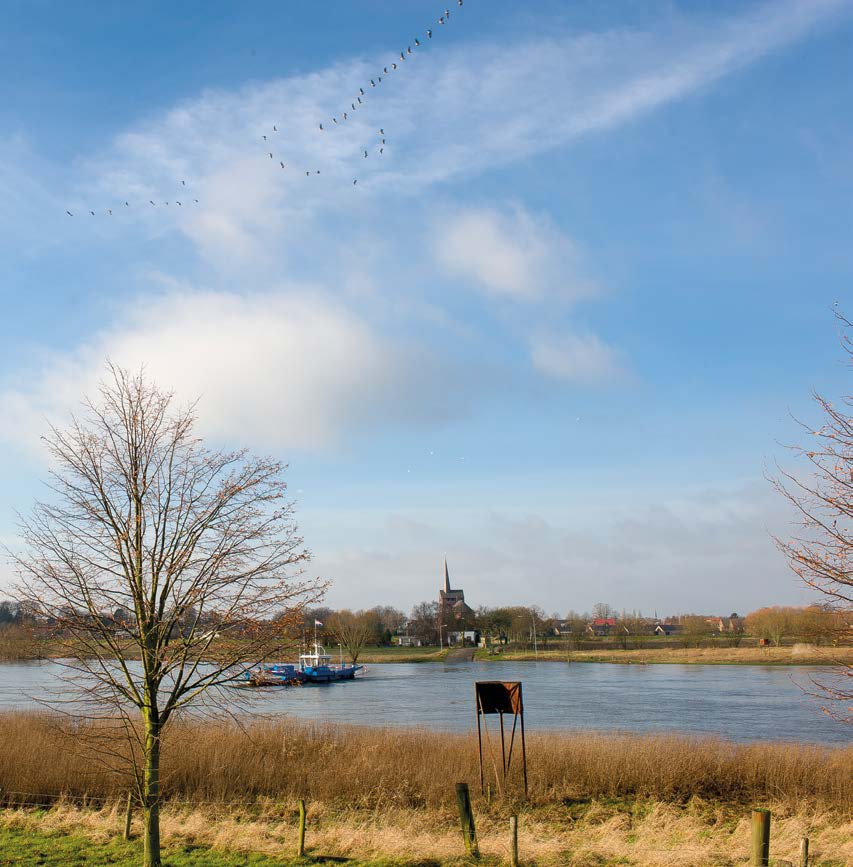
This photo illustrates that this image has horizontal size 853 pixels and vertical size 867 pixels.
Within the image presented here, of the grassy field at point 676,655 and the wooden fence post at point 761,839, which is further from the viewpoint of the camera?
the grassy field at point 676,655

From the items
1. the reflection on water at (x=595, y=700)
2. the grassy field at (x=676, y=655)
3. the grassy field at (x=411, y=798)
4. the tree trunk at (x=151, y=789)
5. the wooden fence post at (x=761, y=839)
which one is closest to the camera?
the wooden fence post at (x=761, y=839)

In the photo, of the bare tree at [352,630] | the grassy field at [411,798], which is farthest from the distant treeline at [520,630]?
the grassy field at [411,798]

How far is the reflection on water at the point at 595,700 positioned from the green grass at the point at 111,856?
19.0ft

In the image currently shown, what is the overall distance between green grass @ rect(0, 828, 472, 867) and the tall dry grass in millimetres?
3843

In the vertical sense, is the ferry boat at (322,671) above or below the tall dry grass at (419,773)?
below

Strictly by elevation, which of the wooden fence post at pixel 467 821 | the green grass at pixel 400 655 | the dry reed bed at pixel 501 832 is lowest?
the green grass at pixel 400 655

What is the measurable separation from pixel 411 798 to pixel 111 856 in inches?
314

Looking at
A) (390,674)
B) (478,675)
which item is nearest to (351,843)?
(478,675)

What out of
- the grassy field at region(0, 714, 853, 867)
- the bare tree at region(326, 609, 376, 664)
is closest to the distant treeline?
the bare tree at region(326, 609, 376, 664)

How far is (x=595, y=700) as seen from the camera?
54.6 m

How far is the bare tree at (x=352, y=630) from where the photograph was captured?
340 feet

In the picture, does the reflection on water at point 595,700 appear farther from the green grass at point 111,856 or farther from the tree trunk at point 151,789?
the tree trunk at point 151,789

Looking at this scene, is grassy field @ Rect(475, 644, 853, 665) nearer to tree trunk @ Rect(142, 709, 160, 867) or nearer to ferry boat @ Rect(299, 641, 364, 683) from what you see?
ferry boat @ Rect(299, 641, 364, 683)

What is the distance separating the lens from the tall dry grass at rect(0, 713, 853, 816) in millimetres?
20984
